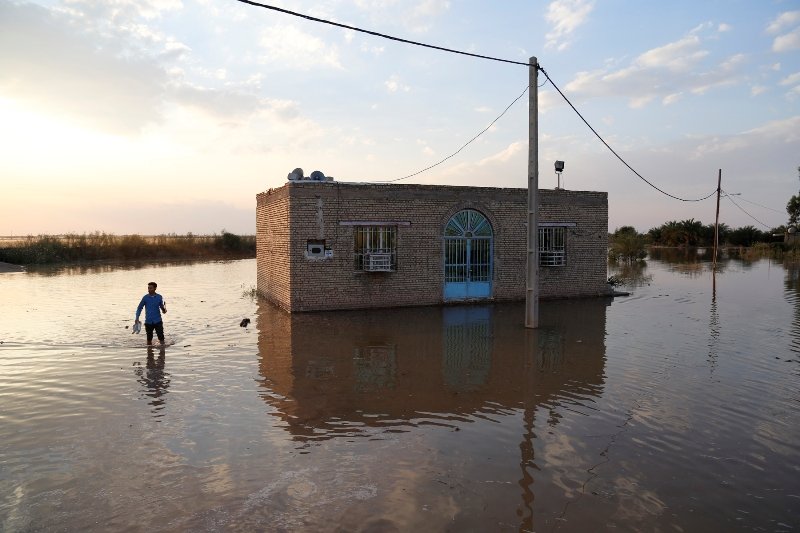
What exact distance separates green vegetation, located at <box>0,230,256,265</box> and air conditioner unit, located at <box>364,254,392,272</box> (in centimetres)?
3114

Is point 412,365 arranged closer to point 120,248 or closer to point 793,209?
point 120,248

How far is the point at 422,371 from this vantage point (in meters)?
8.78

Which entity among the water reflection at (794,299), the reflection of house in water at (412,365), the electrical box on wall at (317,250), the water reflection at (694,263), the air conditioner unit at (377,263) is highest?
the electrical box on wall at (317,250)

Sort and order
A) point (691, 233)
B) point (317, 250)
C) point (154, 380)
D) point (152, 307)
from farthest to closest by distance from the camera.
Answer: point (691, 233) → point (317, 250) → point (152, 307) → point (154, 380)

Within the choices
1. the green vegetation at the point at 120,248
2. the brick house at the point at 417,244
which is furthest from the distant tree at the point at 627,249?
the green vegetation at the point at 120,248

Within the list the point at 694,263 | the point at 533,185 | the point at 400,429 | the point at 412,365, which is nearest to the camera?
the point at 400,429

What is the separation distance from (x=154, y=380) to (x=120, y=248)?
1540 inches

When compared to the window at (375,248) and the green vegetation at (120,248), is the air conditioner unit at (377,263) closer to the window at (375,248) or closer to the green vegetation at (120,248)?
the window at (375,248)

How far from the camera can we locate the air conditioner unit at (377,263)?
1573cm

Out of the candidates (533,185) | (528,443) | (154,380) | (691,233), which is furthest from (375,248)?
(691,233)

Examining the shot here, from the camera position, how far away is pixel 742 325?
13.1m

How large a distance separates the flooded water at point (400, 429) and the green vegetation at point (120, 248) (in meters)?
28.2

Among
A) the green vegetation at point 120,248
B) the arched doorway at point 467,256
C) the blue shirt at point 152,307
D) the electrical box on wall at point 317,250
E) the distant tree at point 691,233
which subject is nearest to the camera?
the blue shirt at point 152,307

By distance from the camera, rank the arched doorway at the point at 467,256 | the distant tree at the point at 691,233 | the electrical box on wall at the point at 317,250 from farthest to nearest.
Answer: the distant tree at the point at 691,233 < the arched doorway at the point at 467,256 < the electrical box on wall at the point at 317,250
